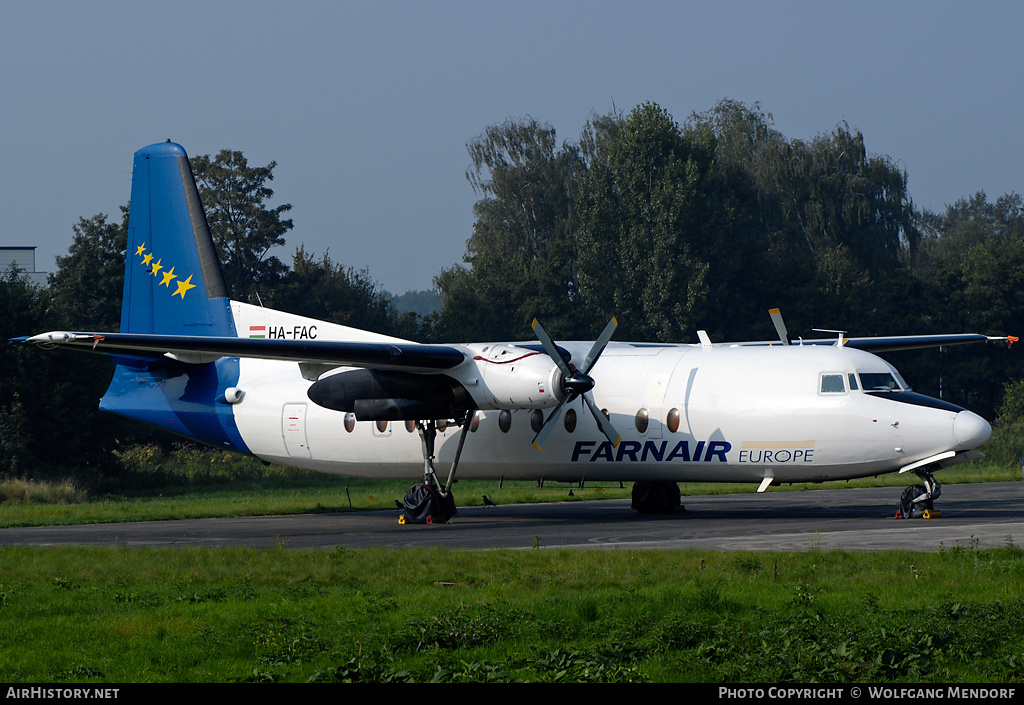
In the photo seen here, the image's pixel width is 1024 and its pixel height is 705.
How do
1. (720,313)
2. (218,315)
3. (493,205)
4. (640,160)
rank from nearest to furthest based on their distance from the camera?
(218,315) < (720,313) < (640,160) < (493,205)

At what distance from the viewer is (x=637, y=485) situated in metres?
24.6

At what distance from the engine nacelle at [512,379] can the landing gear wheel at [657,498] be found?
4.25 m

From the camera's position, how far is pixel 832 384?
68.3 feet

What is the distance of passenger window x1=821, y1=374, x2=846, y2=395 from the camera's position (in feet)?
68.0

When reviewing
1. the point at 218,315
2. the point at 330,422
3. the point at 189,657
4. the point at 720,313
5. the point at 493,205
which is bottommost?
the point at 189,657

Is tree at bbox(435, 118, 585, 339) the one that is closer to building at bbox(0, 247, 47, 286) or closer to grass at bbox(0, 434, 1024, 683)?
building at bbox(0, 247, 47, 286)

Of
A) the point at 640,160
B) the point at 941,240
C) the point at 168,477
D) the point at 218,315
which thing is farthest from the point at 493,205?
the point at 941,240

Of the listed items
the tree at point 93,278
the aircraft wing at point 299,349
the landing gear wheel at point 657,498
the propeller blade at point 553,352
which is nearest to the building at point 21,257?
the tree at point 93,278

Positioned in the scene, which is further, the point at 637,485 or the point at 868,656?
the point at 637,485

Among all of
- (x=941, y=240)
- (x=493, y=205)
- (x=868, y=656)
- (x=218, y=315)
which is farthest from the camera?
(x=941, y=240)

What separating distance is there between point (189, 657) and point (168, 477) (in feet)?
104

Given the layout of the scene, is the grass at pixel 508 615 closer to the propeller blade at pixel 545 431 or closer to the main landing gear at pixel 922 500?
the propeller blade at pixel 545 431

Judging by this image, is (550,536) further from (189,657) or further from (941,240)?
(941,240)

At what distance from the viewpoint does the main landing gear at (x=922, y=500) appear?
2047 centimetres
